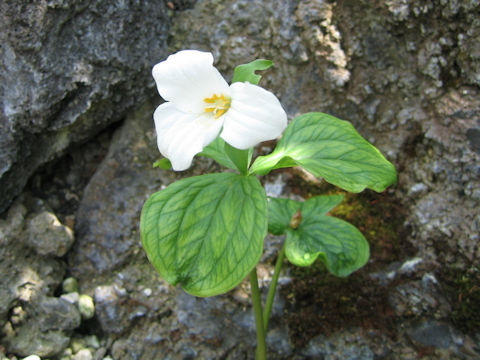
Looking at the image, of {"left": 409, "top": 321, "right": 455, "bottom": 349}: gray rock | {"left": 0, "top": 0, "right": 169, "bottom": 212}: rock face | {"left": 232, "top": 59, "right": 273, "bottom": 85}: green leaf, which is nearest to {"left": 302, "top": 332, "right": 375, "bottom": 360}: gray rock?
{"left": 409, "top": 321, "right": 455, "bottom": 349}: gray rock

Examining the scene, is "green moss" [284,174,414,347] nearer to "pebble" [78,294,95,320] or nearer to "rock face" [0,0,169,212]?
"pebble" [78,294,95,320]

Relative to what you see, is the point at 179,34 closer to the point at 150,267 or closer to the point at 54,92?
the point at 54,92

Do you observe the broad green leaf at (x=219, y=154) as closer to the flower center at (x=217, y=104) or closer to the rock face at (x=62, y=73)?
the flower center at (x=217, y=104)

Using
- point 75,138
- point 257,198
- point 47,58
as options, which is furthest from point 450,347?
point 47,58

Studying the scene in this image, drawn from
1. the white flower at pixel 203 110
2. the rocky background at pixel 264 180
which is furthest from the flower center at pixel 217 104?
the rocky background at pixel 264 180

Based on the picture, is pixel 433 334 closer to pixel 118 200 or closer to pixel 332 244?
pixel 332 244

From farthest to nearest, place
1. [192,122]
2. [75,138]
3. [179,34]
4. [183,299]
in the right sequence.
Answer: [179,34], [75,138], [183,299], [192,122]

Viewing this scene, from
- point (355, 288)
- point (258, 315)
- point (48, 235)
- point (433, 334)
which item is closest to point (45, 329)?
point (48, 235)
